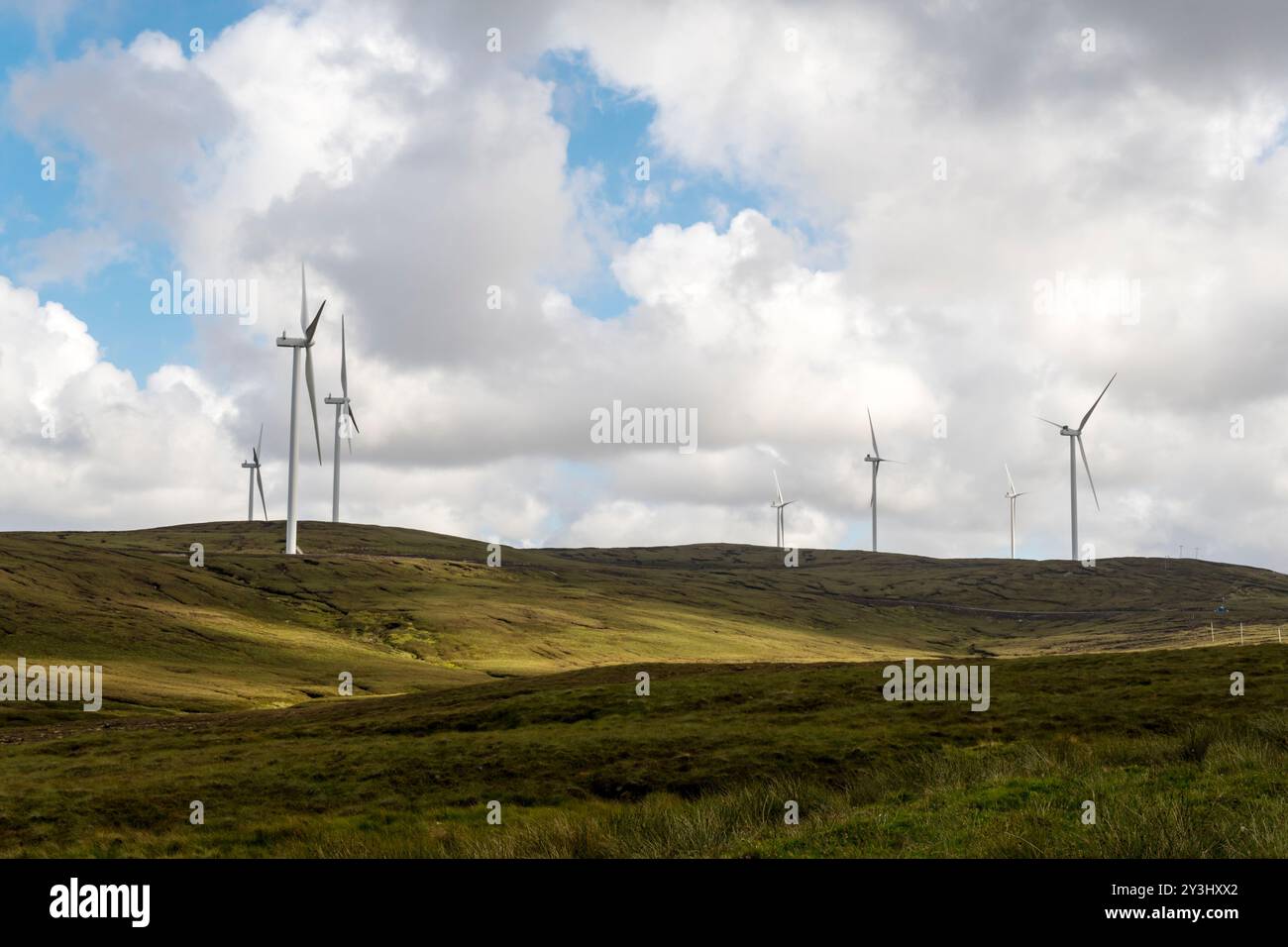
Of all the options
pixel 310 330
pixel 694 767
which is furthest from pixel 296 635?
pixel 694 767

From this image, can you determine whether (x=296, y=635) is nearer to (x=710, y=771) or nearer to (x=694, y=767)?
(x=694, y=767)

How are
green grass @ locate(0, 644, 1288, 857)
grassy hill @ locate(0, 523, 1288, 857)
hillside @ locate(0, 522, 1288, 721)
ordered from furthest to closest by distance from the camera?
1. hillside @ locate(0, 522, 1288, 721)
2. grassy hill @ locate(0, 523, 1288, 857)
3. green grass @ locate(0, 644, 1288, 857)

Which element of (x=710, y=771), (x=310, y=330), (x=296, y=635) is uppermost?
(x=310, y=330)

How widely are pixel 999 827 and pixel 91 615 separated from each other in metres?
137

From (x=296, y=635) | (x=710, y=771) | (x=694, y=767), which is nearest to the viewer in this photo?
(x=710, y=771)

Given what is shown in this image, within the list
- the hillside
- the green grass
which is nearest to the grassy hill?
the green grass

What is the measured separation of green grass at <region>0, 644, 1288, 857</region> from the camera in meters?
20.7

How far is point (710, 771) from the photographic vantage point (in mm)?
35406

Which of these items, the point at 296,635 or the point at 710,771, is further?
the point at 296,635

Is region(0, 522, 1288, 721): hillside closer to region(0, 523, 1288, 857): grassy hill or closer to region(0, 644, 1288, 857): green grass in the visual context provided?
region(0, 523, 1288, 857): grassy hill

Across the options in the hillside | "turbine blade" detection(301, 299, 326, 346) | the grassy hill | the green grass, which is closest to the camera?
the green grass

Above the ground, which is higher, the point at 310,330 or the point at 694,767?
the point at 310,330
